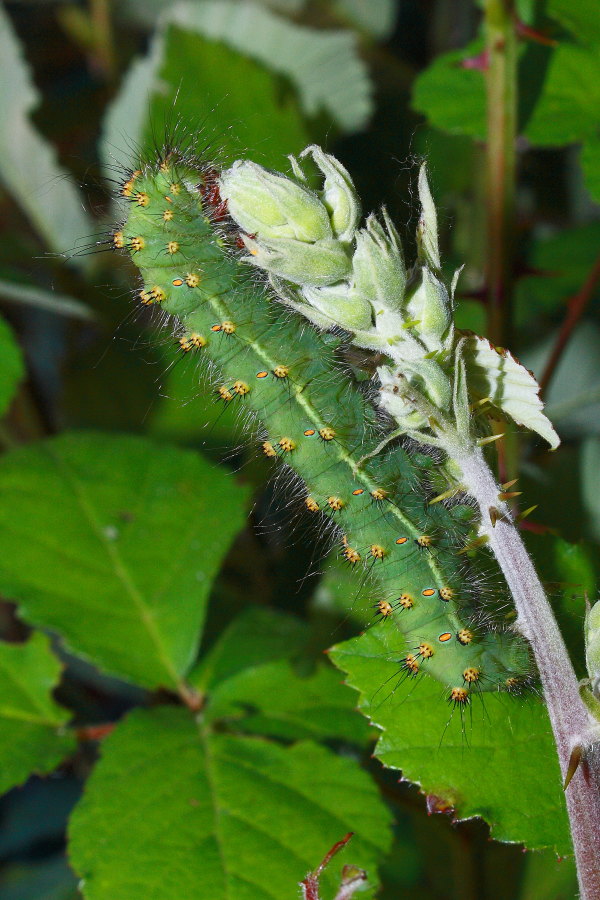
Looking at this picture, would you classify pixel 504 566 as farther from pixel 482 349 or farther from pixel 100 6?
pixel 100 6

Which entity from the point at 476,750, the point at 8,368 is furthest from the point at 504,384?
the point at 8,368

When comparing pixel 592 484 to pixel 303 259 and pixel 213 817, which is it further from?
pixel 303 259

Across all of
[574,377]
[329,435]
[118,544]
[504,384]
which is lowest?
[574,377]

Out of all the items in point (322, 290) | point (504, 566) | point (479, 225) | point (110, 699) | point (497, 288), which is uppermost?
point (322, 290)

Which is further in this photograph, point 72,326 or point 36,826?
point 72,326

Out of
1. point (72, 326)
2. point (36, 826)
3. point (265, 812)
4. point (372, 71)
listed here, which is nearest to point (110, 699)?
point (36, 826)

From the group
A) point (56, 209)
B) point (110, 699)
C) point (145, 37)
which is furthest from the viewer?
point (145, 37)

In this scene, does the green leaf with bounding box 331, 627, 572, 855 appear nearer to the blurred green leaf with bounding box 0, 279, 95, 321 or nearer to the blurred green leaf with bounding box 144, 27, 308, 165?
the blurred green leaf with bounding box 0, 279, 95, 321
